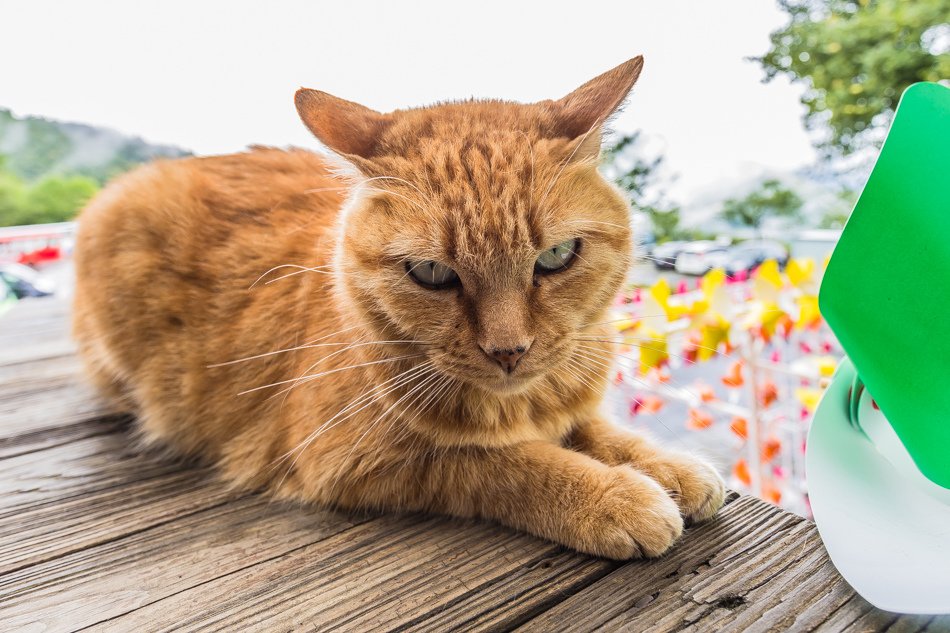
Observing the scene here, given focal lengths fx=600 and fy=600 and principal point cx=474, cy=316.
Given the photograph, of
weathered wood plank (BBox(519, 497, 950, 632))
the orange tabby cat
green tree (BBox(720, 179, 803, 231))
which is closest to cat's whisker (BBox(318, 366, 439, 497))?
the orange tabby cat

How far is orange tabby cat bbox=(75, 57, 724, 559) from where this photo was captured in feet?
2.82

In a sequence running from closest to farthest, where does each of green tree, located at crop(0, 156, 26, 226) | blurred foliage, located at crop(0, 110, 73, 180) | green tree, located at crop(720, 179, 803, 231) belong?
green tree, located at crop(720, 179, 803, 231)
blurred foliage, located at crop(0, 110, 73, 180)
green tree, located at crop(0, 156, 26, 226)

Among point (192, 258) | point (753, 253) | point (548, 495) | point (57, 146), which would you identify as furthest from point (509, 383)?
point (57, 146)

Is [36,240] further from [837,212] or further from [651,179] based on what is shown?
[837,212]

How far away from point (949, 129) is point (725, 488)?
0.55 meters

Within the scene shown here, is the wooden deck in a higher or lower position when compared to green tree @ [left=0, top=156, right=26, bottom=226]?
lower

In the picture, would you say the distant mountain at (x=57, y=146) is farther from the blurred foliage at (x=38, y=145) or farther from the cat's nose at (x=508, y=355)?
the cat's nose at (x=508, y=355)

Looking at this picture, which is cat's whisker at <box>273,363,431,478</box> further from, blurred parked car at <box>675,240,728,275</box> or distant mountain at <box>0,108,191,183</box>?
distant mountain at <box>0,108,191,183</box>

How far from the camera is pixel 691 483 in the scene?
88 centimetres

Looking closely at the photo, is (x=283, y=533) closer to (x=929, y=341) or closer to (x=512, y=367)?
(x=512, y=367)

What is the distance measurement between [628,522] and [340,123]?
0.74 meters

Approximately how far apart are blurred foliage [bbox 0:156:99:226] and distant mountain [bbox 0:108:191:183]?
0.17 feet

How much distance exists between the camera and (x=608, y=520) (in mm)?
807

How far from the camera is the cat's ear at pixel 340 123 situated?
935mm
